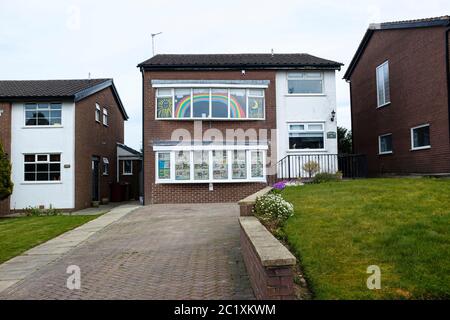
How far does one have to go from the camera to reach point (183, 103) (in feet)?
59.9

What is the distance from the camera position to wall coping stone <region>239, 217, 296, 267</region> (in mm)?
4016

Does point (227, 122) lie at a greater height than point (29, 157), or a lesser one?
greater

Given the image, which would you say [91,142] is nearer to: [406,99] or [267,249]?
[406,99]

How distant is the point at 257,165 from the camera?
1827 centimetres

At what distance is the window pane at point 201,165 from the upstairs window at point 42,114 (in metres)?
6.76

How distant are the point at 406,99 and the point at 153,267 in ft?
45.1

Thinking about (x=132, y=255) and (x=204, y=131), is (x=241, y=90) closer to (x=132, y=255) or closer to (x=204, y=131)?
(x=204, y=131)

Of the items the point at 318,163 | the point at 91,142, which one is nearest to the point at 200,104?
the point at 318,163

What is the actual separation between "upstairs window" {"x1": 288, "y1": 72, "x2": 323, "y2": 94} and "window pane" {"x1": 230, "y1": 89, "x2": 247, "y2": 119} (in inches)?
92.9

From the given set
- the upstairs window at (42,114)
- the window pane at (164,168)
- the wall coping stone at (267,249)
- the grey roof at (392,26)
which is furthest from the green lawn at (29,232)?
the grey roof at (392,26)

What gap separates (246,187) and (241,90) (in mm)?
4661

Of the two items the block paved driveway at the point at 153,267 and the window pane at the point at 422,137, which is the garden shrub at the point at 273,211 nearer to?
the block paved driveway at the point at 153,267

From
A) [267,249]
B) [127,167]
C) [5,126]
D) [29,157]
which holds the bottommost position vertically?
[267,249]
